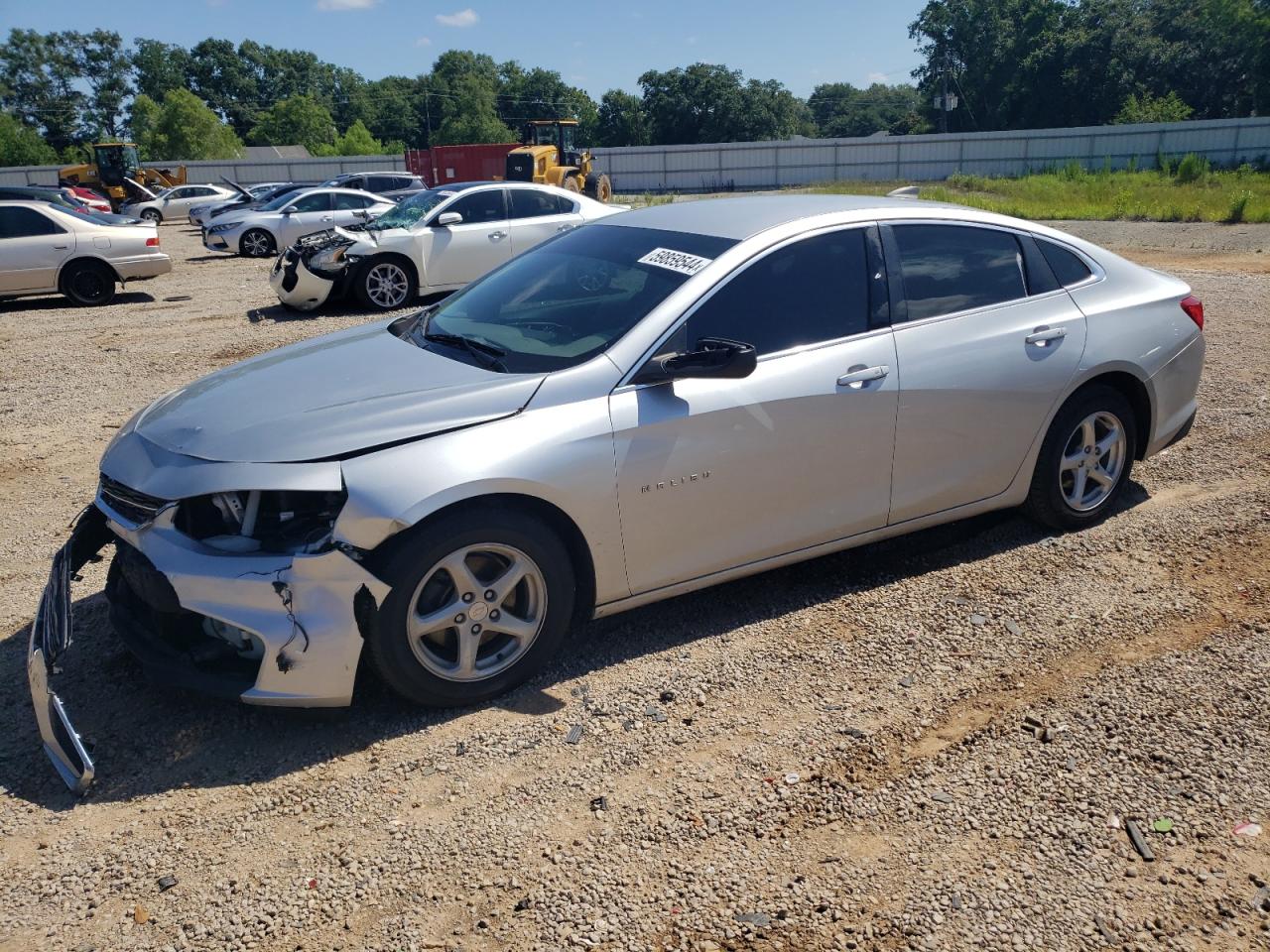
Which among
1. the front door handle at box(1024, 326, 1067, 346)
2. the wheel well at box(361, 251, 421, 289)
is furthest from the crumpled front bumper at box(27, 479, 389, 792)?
the wheel well at box(361, 251, 421, 289)

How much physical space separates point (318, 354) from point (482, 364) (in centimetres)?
93

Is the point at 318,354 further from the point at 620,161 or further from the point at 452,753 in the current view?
the point at 620,161

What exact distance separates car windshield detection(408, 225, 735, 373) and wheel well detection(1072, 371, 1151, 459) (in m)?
2.15

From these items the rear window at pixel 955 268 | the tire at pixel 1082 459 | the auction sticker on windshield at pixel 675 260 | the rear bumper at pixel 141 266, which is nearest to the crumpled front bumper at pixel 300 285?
the rear bumper at pixel 141 266

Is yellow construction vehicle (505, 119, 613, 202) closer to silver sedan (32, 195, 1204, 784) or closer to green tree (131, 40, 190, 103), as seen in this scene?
silver sedan (32, 195, 1204, 784)

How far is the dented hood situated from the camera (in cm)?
346

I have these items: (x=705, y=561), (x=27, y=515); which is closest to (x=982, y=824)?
(x=705, y=561)

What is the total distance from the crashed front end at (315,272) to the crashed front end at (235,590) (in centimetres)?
940

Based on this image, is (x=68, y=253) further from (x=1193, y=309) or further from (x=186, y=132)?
(x=186, y=132)

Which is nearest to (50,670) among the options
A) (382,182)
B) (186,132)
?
(382,182)

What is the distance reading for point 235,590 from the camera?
10.7 ft

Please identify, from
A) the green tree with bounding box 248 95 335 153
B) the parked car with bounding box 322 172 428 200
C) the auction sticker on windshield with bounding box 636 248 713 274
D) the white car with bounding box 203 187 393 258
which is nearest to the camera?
the auction sticker on windshield with bounding box 636 248 713 274

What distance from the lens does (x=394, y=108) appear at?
126750 mm

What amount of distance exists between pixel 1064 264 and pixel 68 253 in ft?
45.0
